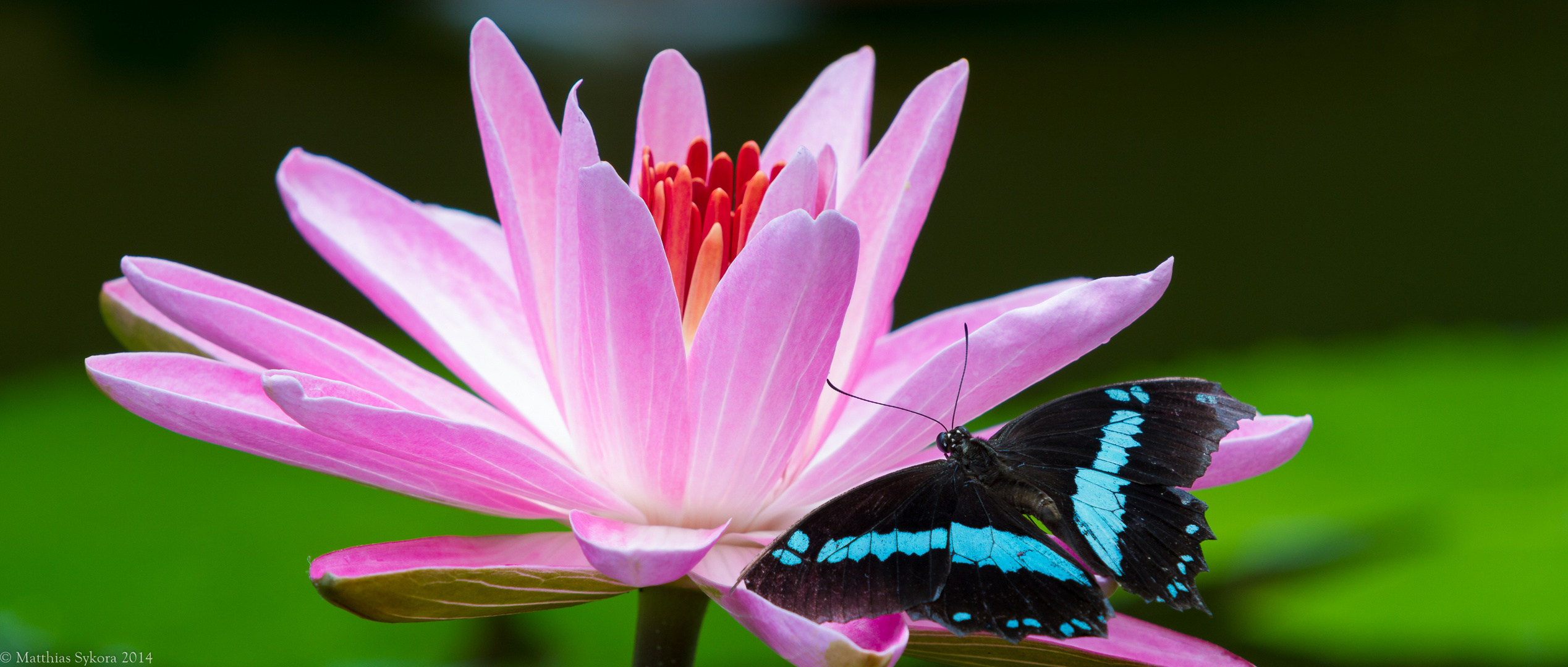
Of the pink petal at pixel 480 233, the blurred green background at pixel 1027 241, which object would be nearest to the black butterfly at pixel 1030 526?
the pink petal at pixel 480 233

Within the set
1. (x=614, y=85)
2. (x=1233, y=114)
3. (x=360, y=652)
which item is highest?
(x=1233, y=114)

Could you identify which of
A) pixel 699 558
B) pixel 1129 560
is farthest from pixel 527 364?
pixel 1129 560

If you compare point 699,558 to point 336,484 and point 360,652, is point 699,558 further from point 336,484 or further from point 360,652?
point 336,484

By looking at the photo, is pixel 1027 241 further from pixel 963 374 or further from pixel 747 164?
pixel 963 374

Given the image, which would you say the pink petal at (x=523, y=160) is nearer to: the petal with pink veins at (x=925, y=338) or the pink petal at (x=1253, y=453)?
the petal with pink veins at (x=925, y=338)

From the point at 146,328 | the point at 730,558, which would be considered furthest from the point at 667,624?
the point at 146,328

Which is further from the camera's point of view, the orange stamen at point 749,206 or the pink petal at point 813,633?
the orange stamen at point 749,206
